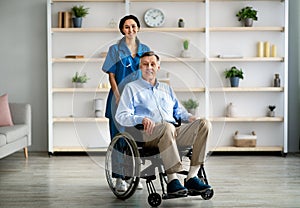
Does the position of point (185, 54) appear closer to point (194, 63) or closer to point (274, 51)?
point (194, 63)

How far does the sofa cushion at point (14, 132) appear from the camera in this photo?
19.7ft

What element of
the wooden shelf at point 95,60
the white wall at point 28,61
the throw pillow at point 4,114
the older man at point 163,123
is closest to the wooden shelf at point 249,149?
the white wall at point 28,61

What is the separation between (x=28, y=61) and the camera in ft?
23.9

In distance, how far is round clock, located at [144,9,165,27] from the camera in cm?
704

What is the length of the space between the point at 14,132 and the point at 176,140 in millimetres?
2524

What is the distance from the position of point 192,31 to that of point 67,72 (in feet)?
5.08

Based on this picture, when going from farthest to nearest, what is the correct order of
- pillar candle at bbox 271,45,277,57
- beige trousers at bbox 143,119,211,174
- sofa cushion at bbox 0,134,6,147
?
1. pillar candle at bbox 271,45,277,57
2. sofa cushion at bbox 0,134,6,147
3. beige trousers at bbox 143,119,211,174

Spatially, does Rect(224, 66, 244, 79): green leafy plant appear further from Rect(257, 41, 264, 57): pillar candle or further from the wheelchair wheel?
the wheelchair wheel

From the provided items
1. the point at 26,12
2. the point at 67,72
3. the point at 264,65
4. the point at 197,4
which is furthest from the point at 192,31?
the point at 26,12

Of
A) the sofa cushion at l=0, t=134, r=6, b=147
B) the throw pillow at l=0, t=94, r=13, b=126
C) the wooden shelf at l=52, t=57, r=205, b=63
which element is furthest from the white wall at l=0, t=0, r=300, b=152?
the sofa cushion at l=0, t=134, r=6, b=147

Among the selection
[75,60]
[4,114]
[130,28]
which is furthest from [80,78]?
[130,28]

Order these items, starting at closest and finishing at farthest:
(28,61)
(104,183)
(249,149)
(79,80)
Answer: (104,183)
(249,149)
(79,80)
(28,61)

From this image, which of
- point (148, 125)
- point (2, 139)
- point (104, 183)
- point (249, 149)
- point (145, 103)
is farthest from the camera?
point (249, 149)

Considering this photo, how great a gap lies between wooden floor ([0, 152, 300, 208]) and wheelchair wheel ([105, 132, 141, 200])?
4.2 inches
